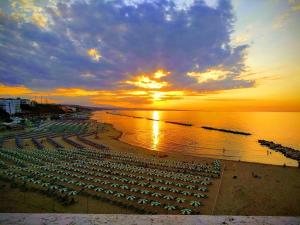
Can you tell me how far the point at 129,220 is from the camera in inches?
82.1

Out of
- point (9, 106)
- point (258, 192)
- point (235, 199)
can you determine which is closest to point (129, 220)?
point (235, 199)

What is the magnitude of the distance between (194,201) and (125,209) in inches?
179

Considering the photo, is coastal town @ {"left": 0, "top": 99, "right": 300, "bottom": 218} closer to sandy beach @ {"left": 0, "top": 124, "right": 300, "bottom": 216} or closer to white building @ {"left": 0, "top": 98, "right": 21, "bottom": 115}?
sandy beach @ {"left": 0, "top": 124, "right": 300, "bottom": 216}

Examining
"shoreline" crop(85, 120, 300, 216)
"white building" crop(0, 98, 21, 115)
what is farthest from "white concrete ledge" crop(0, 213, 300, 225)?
"white building" crop(0, 98, 21, 115)

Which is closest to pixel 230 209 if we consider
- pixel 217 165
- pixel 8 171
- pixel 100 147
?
pixel 217 165

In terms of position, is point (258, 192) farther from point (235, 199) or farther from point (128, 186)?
point (128, 186)

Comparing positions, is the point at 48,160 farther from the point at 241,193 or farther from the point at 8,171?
the point at 241,193

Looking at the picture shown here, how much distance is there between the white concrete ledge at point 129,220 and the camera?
6.77 feet

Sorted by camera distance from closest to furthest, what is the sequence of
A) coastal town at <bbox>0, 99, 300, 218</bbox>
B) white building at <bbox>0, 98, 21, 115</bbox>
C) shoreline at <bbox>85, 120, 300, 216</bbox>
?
coastal town at <bbox>0, 99, 300, 218</bbox>
shoreline at <bbox>85, 120, 300, 216</bbox>
white building at <bbox>0, 98, 21, 115</bbox>

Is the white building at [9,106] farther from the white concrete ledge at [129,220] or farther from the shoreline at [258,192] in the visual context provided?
the white concrete ledge at [129,220]

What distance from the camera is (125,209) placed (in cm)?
1319

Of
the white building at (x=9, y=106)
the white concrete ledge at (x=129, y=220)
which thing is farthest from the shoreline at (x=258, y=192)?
the white building at (x=9, y=106)

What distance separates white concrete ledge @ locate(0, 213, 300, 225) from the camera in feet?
6.77

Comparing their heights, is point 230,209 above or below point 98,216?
below
